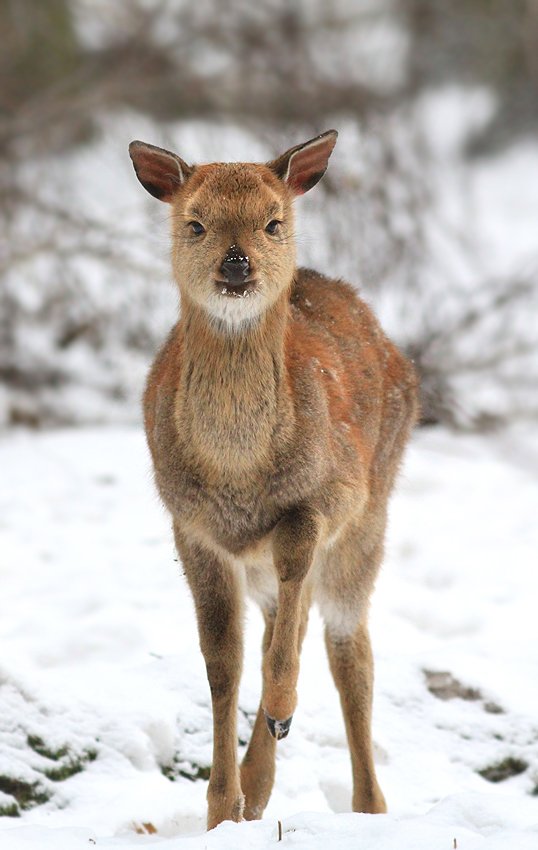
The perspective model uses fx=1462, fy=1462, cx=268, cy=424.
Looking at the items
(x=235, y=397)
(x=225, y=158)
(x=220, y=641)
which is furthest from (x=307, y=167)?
(x=225, y=158)

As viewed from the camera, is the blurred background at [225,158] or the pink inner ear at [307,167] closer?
the pink inner ear at [307,167]

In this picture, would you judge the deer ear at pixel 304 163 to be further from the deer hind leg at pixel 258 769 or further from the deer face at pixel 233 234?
the deer hind leg at pixel 258 769

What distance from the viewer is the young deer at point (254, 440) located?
15.8 feet

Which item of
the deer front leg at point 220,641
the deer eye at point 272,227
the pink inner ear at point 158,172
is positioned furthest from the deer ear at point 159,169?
the deer front leg at point 220,641

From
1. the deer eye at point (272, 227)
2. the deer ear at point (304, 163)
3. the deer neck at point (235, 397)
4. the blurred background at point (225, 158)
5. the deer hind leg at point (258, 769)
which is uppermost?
the blurred background at point (225, 158)

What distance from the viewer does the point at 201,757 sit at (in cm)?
569

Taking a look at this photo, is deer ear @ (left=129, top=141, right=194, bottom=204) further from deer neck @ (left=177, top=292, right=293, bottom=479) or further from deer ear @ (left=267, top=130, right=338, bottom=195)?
deer neck @ (left=177, top=292, right=293, bottom=479)

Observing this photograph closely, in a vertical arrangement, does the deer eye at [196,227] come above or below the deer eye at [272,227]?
below

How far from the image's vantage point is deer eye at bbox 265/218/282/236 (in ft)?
15.9

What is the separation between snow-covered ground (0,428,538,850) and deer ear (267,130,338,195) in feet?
7.04

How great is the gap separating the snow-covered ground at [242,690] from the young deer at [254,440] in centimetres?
37

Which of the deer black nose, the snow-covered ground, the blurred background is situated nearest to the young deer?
the deer black nose

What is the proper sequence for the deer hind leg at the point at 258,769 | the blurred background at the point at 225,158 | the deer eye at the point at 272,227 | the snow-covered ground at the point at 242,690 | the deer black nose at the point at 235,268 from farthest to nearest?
the blurred background at the point at 225,158 → the deer hind leg at the point at 258,769 → the deer eye at the point at 272,227 → the snow-covered ground at the point at 242,690 → the deer black nose at the point at 235,268

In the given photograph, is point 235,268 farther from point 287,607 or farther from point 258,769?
point 258,769
